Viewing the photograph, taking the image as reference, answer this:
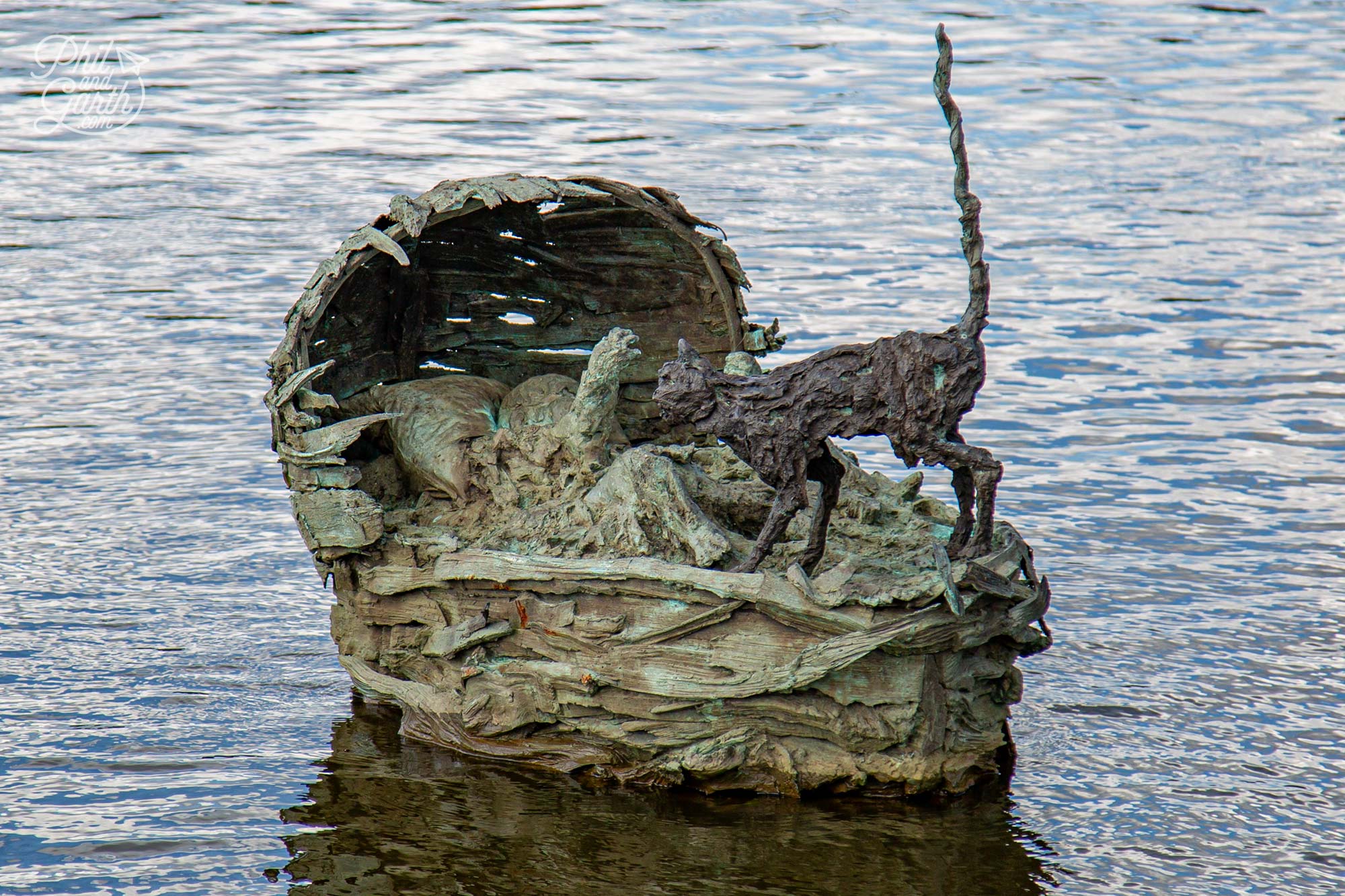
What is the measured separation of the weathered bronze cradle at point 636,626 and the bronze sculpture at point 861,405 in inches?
9.4

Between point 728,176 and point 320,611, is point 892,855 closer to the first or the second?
point 320,611

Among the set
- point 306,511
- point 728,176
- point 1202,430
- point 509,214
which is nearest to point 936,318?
point 1202,430

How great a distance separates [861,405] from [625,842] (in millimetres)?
1765

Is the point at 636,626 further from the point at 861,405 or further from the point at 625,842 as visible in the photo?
the point at 861,405

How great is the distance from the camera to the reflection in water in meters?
5.52

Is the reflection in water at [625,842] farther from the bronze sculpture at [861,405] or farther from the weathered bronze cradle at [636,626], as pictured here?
the bronze sculpture at [861,405]

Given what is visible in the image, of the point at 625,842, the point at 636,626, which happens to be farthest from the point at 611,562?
the point at 625,842

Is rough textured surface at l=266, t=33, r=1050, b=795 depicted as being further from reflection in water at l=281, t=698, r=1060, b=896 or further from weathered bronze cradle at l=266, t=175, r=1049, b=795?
reflection in water at l=281, t=698, r=1060, b=896

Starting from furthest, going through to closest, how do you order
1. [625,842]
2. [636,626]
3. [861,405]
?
[636,626]
[625,842]
[861,405]

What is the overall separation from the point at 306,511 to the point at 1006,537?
8.94 feet

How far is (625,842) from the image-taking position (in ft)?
18.9

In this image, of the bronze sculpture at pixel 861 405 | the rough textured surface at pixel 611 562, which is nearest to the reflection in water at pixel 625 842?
the rough textured surface at pixel 611 562

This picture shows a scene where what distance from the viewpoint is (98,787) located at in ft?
20.4

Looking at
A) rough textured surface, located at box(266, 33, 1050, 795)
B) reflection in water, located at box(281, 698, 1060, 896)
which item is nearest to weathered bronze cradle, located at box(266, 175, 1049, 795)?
rough textured surface, located at box(266, 33, 1050, 795)
